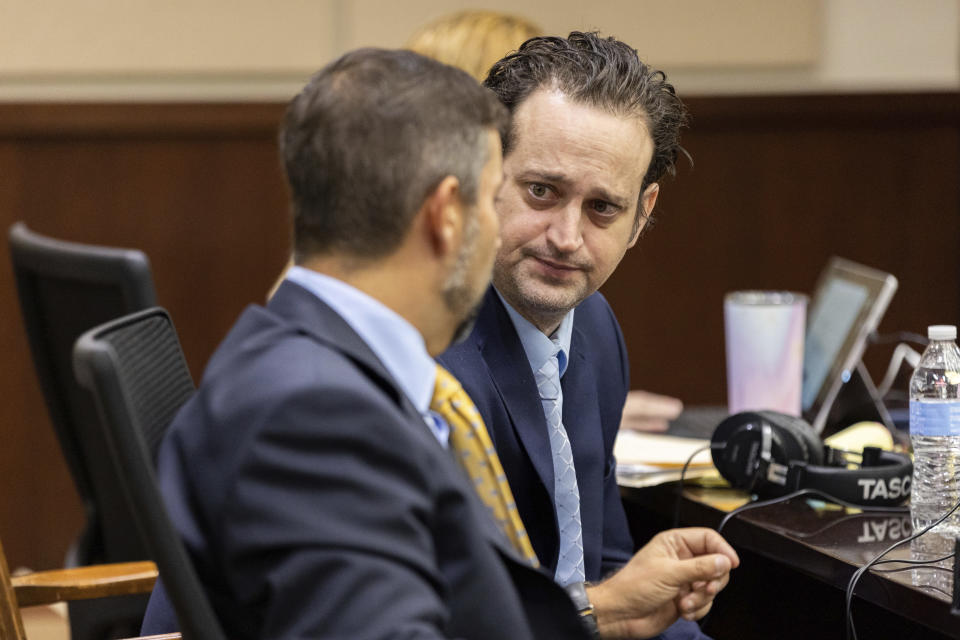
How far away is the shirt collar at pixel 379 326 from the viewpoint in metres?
0.91

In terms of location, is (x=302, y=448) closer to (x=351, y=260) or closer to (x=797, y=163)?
(x=351, y=260)

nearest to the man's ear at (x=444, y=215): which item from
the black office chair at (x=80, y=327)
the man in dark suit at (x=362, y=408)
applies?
the man in dark suit at (x=362, y=408)

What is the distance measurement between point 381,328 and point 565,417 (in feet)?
1.92

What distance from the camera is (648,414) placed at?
200 centimetres

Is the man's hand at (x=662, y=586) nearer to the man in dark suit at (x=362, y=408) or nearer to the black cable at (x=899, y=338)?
the man in dark suit at (x=362, y=408)

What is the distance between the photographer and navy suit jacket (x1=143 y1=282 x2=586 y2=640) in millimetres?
762

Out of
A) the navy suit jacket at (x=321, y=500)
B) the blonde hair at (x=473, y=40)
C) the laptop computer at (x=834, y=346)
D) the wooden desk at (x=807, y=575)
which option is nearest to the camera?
the navy suit jacket at (x=321, y=500)

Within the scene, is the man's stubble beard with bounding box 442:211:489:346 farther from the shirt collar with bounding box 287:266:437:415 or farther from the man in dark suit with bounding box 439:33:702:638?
the man in dark suit with bounding box 439:33:702:638

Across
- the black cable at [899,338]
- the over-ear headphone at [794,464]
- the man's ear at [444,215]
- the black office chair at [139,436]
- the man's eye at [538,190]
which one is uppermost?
the man's ear at [444,215]

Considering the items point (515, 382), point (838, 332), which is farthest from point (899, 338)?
point (515, 382)

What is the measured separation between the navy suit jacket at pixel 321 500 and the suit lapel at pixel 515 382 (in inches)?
15.7

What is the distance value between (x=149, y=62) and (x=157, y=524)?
2.54 meters

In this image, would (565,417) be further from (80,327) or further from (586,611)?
(80,327)

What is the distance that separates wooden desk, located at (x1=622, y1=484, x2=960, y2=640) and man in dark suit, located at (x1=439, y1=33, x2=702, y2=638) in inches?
6.6
